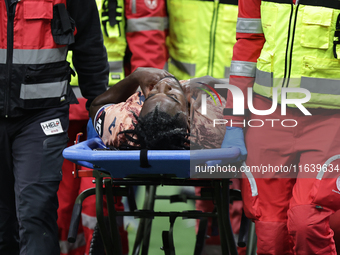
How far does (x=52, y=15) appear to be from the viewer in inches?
99.6

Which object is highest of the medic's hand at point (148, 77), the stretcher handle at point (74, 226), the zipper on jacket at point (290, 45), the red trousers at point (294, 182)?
the zipper on jacket at point (290, 45)

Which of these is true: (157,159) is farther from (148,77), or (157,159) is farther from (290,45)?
(290,45)

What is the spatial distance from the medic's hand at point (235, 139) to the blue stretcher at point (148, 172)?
174mm

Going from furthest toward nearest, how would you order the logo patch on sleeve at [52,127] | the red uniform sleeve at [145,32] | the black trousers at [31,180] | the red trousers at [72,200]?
the red uniform sleeve at [145,32] → the red trousers at [72,200] → the logo patch on sleeve at [52,127] → the black trousers at [31,180]

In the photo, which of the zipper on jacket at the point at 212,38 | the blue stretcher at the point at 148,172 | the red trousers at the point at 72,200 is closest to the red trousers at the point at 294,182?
the blue stretcher at the point at 148,172

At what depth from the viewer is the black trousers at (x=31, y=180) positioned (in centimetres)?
241

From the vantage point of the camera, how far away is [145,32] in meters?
3.80

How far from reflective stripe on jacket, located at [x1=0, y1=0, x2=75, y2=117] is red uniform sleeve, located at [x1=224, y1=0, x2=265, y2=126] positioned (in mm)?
890

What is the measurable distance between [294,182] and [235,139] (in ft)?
1.47

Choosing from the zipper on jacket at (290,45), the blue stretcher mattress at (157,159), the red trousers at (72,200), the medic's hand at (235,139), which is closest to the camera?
the blue stretcher mattress at (157,159)

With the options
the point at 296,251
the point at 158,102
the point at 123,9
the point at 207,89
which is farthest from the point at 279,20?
the point at 123,9

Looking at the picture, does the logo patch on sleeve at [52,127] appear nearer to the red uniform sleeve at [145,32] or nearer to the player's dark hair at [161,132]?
the player's dark hair at [161,132]

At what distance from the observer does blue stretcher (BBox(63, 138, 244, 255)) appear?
1.91 metres

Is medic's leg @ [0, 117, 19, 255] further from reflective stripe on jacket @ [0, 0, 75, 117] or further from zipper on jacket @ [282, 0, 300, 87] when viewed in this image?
zipper on jacket @ [282, 0, 300, 87]
